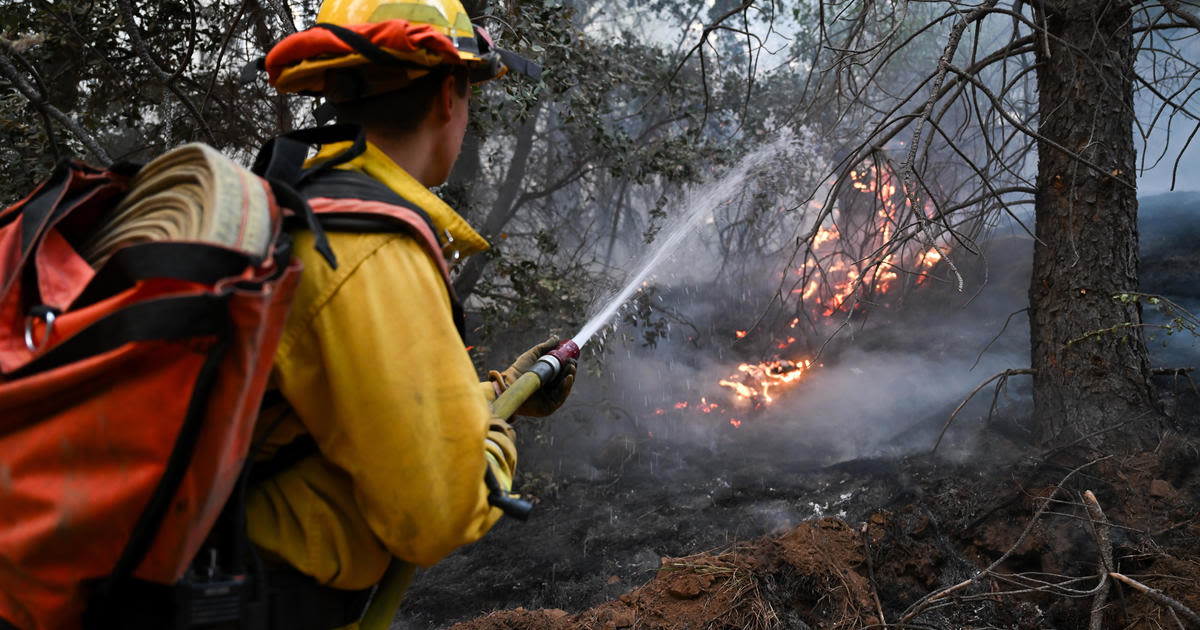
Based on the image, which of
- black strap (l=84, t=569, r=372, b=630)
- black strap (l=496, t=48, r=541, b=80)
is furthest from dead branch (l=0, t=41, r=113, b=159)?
black strap (l=84, t=569, r=372, b=630)

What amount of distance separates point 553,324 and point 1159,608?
5281mm

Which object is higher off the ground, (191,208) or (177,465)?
(191,208)

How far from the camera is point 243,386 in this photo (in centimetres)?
96

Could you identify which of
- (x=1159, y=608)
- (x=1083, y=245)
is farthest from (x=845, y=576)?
(x=1083, y=245)

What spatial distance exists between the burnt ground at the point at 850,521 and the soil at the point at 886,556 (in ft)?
0.04

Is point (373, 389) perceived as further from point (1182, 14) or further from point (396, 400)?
point (1182, 14)

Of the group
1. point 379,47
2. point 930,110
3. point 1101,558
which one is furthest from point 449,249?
point 930,110

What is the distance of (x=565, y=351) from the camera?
2.26 m

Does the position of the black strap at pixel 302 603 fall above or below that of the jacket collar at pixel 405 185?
below

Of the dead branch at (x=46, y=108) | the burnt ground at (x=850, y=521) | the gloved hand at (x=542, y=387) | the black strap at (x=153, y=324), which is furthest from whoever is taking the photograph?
the dead branch at (x=46, y=108)

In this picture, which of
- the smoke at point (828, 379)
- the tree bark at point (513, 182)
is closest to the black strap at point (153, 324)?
the smoke at point (828, 379)

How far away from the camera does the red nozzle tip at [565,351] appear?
7.32 feet

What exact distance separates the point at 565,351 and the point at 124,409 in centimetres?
142

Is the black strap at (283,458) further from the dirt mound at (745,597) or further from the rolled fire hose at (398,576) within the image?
the dirt mound at (745,597)
